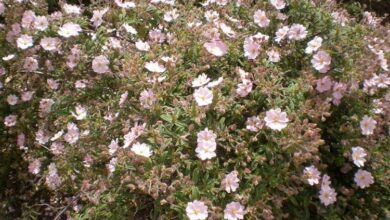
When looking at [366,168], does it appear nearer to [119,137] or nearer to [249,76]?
[249,76]

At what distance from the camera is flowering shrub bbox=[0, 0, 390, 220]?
2273mm

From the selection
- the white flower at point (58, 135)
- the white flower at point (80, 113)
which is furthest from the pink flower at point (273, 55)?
the white flower at point (58, 135)

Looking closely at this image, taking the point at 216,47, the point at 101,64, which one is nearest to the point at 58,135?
the point at 101,64

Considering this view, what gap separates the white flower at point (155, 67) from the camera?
2.54 meters

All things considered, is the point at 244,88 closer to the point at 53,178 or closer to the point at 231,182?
the point at 231,182

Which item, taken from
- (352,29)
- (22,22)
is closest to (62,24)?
(22,22)

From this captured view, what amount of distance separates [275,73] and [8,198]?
6.40 ft

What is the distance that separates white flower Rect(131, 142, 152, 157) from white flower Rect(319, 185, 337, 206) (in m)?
0.85

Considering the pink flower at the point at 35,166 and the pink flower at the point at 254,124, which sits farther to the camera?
the pink flower at the point at 35,166

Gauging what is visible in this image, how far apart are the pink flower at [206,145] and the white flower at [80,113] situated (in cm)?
77

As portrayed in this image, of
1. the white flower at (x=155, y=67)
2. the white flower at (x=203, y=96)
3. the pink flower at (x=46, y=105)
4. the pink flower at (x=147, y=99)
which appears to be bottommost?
the pink flower at (x=46, y=105)

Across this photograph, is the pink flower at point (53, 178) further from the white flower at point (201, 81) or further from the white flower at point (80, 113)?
the white flower at point (201, 81)

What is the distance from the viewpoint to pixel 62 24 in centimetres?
299

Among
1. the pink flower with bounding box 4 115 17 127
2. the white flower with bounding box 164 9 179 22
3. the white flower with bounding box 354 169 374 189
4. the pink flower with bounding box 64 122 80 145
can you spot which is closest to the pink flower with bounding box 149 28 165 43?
the white flower with bounding box 164 9 179 22
